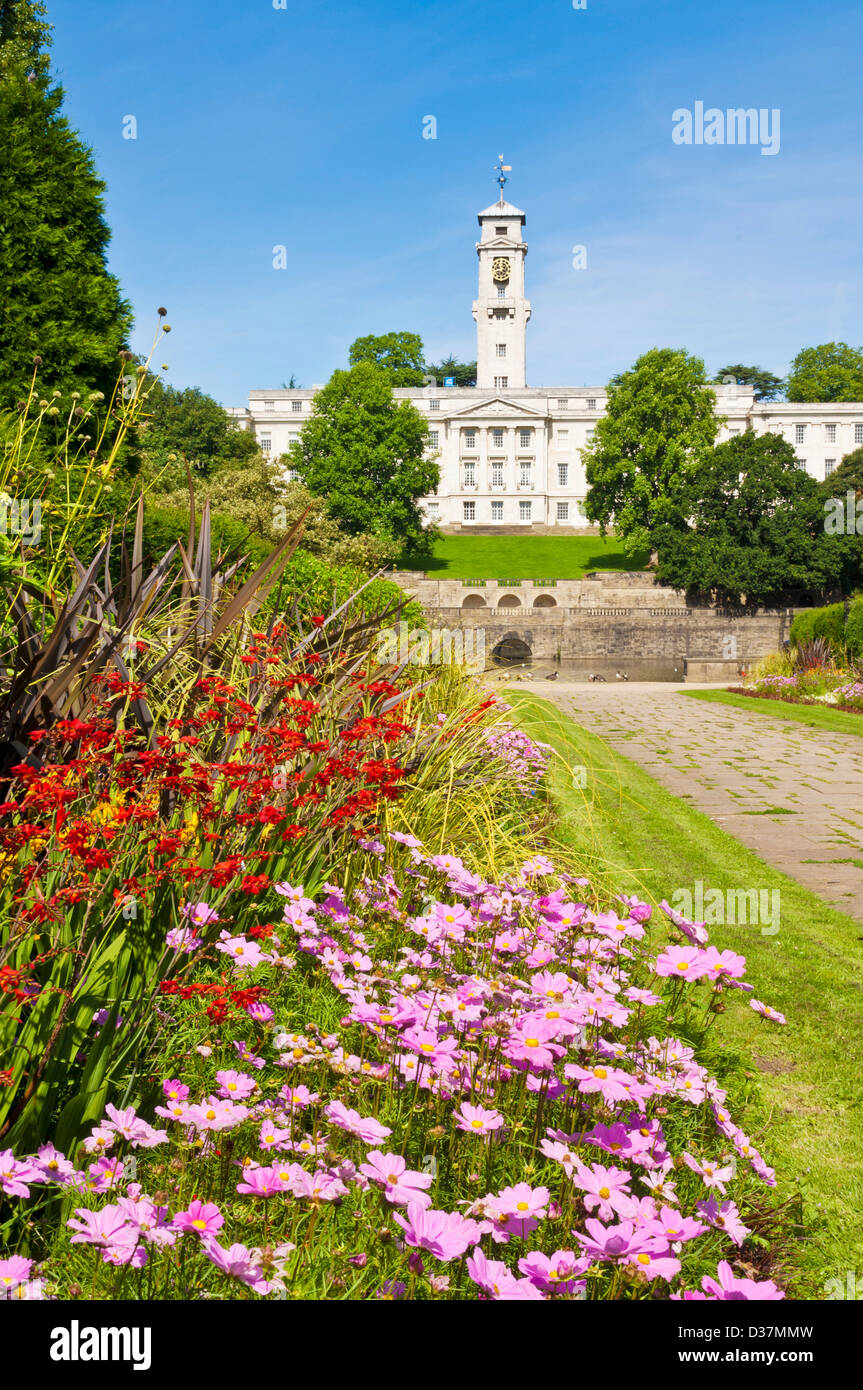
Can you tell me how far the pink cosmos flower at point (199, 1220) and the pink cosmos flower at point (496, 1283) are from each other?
1.25ft

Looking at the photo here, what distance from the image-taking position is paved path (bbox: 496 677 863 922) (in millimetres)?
6105

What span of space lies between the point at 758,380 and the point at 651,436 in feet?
153

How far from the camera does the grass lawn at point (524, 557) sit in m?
57.2

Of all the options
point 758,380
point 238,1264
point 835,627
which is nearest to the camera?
point 238,1264

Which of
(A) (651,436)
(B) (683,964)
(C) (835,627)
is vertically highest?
(A) (651,436)

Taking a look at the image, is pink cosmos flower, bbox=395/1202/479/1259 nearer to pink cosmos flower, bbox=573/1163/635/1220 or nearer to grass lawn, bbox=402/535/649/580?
pink cosmos flower, bbox=573/1163/635/1220

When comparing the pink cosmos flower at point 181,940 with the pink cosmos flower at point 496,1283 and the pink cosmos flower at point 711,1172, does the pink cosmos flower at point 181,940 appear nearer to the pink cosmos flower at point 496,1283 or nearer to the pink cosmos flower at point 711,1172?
the pink cosmos flower at point 496,1283

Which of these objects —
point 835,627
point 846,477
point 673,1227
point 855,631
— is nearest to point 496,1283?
point 673,1227

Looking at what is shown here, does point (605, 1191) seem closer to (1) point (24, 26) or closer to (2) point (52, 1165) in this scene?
(2) point (52, 1165)

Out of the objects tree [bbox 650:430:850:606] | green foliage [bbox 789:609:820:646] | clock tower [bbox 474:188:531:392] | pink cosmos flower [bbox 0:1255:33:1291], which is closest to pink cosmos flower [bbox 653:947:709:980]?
pink cosmos flower [bbox 0:1255:33:1291]

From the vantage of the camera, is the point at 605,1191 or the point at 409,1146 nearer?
the point at 605,1191

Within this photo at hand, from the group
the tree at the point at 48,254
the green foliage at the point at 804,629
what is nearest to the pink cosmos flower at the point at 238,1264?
the tree at the point at 48,254

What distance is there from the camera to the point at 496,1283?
136cm
